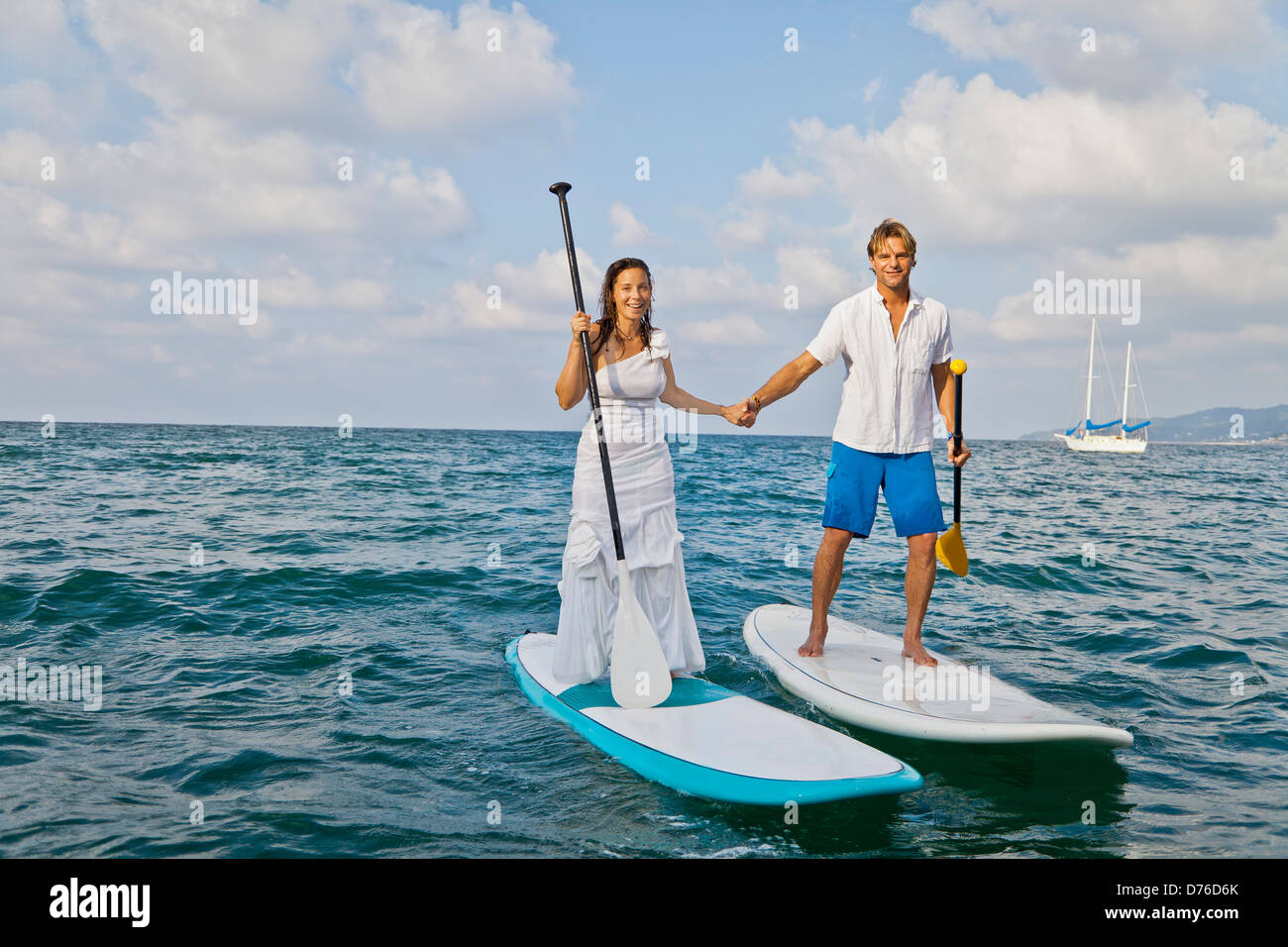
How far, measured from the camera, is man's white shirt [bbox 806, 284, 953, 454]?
4879 millimetres

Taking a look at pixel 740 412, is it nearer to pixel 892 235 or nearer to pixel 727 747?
pixel 892 235

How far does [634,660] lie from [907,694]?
1562mm

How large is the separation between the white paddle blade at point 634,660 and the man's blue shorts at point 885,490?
1347mm

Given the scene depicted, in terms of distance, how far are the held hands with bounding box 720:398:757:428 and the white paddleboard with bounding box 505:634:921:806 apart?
159cm

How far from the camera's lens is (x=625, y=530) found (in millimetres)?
4711

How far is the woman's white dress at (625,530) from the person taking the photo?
4.63 metres

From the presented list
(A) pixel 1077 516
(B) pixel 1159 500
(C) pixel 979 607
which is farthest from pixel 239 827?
(B) pixel 1159 500

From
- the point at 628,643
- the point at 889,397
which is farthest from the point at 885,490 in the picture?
the point at 628,643

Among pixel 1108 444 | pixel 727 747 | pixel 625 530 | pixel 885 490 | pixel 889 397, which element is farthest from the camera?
pixel 1108 444

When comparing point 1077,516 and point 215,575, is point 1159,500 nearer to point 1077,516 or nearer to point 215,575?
point 1077,516

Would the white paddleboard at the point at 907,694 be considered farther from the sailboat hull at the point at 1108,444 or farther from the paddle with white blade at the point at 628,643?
the sailboat hull at the point at 1108,444
